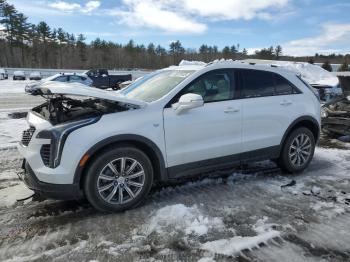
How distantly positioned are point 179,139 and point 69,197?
4.88ft

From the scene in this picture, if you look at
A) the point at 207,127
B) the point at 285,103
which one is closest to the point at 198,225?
the point at 207,127

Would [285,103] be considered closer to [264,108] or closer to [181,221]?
[264,108]

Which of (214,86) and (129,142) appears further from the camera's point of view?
(214,86)

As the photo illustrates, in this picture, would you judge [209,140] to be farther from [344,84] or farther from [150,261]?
[344,84]

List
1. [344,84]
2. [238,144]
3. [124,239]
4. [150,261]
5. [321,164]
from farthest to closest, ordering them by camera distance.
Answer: [344,84] → [321,164] → [238,144] → [124,239] → [150,261]

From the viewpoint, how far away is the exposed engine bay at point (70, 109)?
4289 millimetres

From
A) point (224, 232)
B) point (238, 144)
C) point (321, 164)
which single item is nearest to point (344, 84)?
point (321, 164)

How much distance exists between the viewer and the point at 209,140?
Answer: 16.0ft

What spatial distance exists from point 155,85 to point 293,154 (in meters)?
2.51

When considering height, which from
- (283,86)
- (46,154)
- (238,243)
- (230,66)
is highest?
(230,66)

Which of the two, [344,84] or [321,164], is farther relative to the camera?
[344,84]

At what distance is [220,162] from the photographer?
16.6 feet

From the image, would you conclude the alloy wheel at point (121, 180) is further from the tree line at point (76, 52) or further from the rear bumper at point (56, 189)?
the tree line at point (76, 52)

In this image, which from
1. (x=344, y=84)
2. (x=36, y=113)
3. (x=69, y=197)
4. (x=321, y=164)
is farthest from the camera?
(x=344, y=84)
